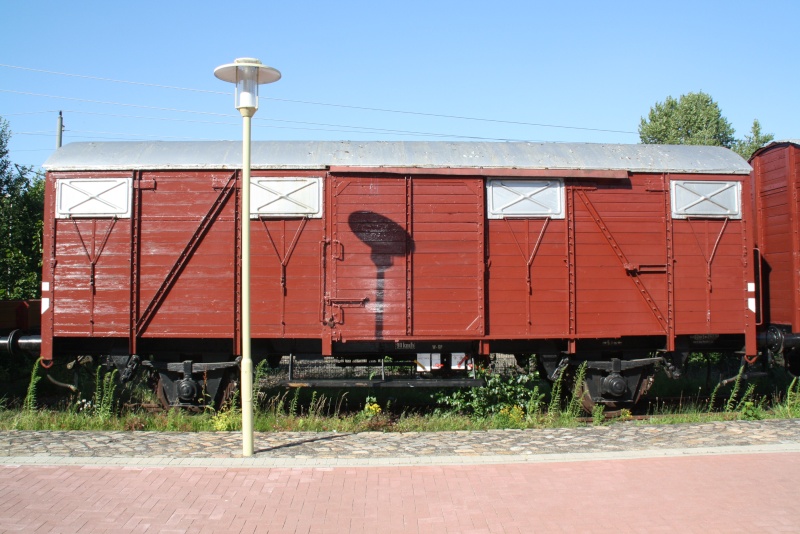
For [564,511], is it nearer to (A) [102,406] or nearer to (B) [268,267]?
(B) [268,267]

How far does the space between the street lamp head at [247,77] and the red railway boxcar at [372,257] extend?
5.66 feet

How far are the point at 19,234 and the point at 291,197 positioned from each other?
8.01 metres

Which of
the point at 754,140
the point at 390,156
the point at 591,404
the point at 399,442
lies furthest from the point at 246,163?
the point at 754,140

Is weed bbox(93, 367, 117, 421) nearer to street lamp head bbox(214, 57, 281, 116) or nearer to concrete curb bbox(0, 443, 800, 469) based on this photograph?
concrete curb bbox(0, 443, 800, 469)

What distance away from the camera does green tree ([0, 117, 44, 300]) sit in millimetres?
13281

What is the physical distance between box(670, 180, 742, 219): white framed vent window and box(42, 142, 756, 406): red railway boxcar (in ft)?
0.12

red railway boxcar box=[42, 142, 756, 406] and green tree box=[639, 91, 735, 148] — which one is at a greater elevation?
green tree box=[639, 91, 735, 148]

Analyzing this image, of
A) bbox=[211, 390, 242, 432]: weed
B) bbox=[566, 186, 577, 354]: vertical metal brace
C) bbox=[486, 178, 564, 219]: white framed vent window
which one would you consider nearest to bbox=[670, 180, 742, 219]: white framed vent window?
bbox=[566, 186, 577, 354]: vertical metal brace

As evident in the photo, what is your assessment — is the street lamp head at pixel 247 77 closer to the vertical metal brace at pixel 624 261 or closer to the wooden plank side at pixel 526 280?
the wooden plank side at pixel 526 280

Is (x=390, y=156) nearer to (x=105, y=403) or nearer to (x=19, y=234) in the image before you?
(x=105, y=403)

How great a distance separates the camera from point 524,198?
9.23 metres

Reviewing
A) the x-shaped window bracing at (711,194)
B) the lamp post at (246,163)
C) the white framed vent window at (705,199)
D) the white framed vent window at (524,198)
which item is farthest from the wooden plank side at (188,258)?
the x-shaped window bracing at (711,194)

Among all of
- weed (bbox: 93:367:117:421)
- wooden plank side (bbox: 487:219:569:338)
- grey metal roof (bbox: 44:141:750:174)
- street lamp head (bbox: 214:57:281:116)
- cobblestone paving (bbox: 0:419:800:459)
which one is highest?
street lamp head (bbox: 214:57:281:116)

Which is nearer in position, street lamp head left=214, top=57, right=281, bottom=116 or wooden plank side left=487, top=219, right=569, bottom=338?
street lamp head left=214, top=57, right=281, bottom=116
